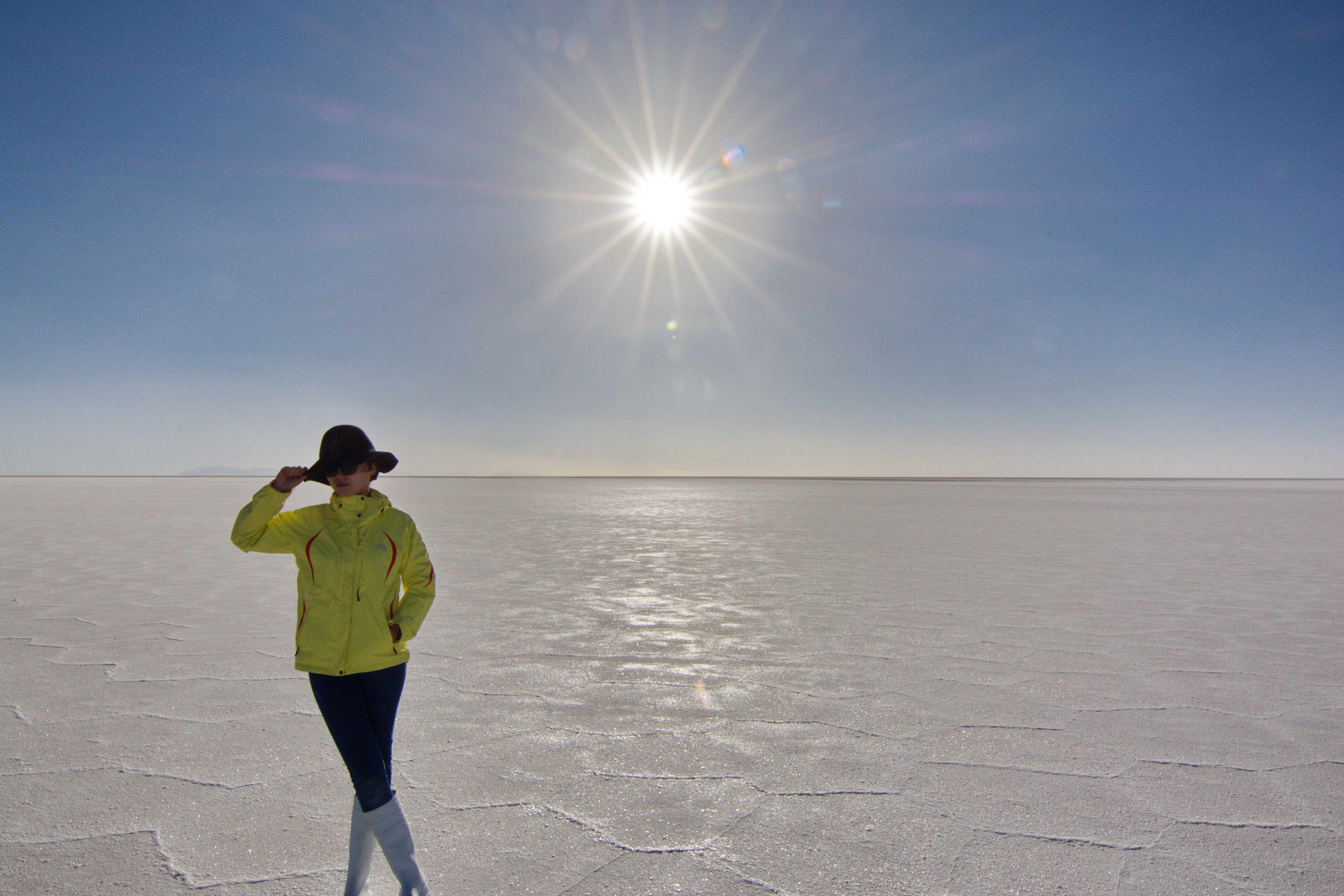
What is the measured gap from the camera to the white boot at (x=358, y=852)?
2352 mm

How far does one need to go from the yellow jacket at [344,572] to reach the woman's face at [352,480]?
0.03 meters

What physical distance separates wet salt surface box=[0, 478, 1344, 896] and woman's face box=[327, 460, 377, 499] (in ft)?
4.69

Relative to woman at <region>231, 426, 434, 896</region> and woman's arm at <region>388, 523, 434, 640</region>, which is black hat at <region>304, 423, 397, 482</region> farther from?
woman's arm at <region>388, 523, 434, 640</region>

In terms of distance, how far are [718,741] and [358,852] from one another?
6.35ft

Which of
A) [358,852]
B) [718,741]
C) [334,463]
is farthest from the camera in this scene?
[718,741]

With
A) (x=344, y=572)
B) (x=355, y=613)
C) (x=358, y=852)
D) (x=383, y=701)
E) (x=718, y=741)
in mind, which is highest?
(x=344, y=572)

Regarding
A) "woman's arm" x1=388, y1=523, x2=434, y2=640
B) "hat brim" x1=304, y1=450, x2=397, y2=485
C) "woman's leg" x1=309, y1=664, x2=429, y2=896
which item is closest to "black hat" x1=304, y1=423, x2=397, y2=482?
"hat brim" x1=304, y1=450, x2=397, y2=485

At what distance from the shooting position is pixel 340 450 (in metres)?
2.28

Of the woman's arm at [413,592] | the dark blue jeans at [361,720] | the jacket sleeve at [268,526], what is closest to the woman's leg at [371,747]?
the dark blue jeans at [361,720]

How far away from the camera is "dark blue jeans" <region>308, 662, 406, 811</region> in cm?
228

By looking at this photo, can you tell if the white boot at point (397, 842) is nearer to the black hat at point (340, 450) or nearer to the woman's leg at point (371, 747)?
the woman's leg at point (371, 747)

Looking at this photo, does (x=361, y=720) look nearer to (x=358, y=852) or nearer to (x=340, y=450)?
(x=358, y=852)

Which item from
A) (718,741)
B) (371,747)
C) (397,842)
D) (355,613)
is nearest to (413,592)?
(355,613)

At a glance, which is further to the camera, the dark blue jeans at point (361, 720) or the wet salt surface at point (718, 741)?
the wet salt surface at point (718, 741)
